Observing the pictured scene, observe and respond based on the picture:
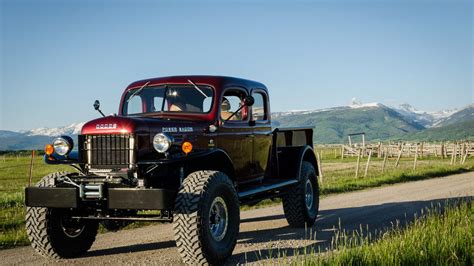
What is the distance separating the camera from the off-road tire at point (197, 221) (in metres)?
6.28

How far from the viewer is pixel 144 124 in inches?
271

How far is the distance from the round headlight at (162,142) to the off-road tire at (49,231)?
1.51m

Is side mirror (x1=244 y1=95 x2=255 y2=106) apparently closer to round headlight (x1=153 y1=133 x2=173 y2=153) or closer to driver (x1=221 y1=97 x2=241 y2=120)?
driver (x1=221 y1=97 x2=241 y2=120)

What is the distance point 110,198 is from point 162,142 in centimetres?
89

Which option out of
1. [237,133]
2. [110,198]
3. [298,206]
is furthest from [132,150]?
[298,206]

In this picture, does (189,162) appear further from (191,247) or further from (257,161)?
(257,161)

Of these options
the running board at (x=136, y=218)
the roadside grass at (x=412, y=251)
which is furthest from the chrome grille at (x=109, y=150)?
the roadside grass at (x=412, y=251)

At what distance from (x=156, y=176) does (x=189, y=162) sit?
2.00 ft

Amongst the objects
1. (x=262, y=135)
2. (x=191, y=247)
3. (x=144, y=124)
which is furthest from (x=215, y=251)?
(x=262, y=135)

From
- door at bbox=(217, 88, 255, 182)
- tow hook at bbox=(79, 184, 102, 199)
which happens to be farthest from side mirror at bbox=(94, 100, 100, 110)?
tow hook at bbox=(79, 184, 102, 199)

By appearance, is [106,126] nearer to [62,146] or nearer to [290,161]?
[62,146]

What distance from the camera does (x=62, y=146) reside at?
721cm

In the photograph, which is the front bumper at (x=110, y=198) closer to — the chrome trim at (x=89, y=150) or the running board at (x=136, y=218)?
the running board at (x=136, y=218)

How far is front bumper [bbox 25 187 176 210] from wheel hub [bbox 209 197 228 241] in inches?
24.6
